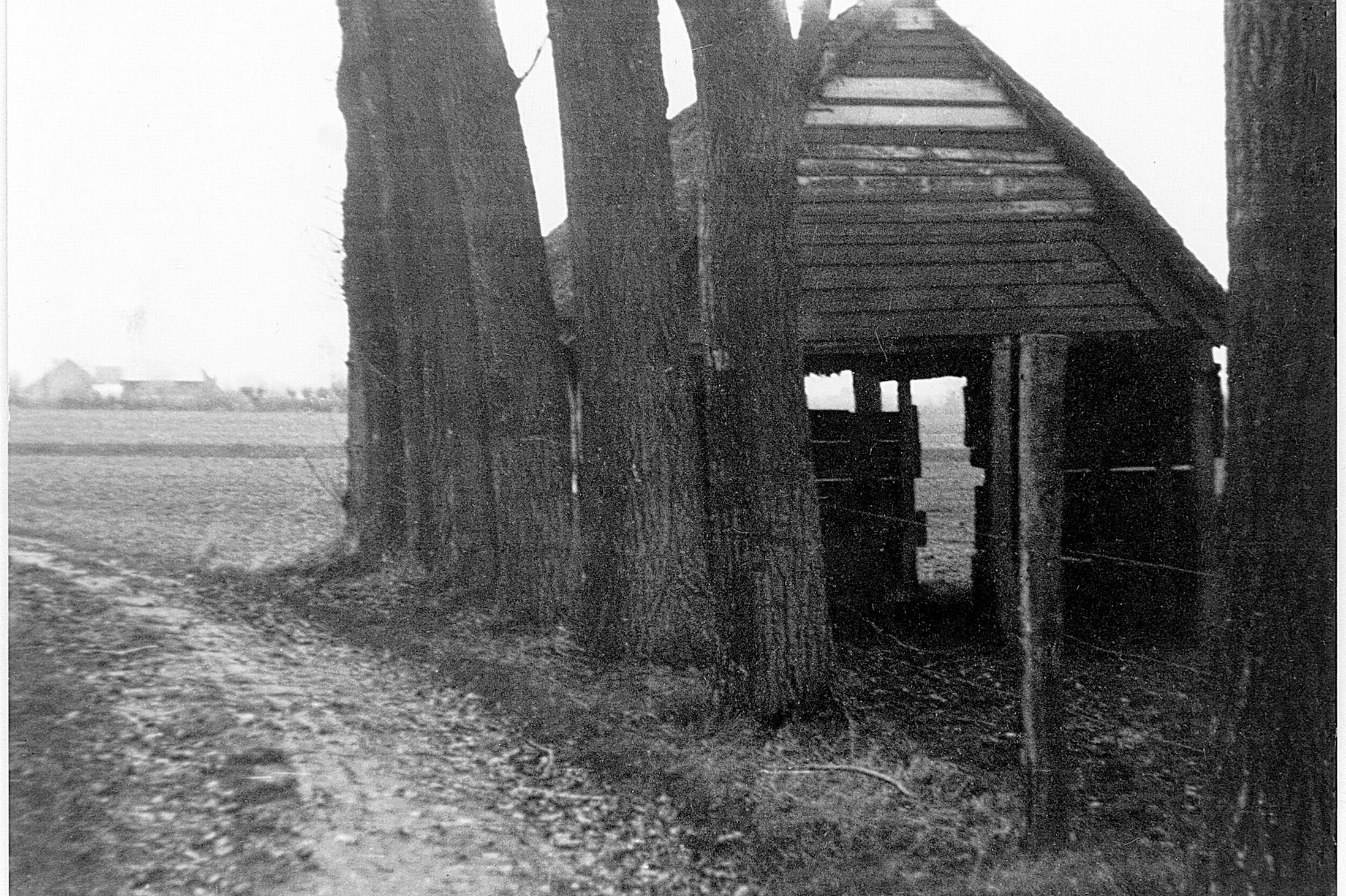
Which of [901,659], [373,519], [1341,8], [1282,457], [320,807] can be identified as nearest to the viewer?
[1282,457]

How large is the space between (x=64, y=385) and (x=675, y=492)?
9.06 feet

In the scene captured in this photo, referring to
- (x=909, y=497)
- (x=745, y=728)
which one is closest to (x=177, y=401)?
(x=745, y=728)

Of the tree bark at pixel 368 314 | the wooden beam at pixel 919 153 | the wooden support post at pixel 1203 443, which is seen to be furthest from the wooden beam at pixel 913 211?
the tree bark at pixel 368 314

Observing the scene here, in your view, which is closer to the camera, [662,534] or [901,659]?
[662,534]

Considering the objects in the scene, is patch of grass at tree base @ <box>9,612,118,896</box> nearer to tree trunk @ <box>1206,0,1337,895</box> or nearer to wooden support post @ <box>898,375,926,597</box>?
tree trunk @ <box>1206,0,1337,895</box>

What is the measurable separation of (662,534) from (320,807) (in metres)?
2.24

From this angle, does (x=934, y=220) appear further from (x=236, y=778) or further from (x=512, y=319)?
(x=236, y=778)

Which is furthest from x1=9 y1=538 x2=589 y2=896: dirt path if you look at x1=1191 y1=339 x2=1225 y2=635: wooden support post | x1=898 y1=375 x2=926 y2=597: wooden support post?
x1=1191 y1=339 x2=1225 y2=635: wooden support post

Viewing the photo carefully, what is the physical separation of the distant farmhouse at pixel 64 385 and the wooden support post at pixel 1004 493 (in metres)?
4.84

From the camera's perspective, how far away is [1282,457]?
318cm

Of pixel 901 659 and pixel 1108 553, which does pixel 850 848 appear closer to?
pixel 901 659

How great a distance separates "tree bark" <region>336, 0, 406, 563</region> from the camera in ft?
20.8

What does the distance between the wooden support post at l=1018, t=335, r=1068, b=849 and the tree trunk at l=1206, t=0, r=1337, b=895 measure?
1.83 feet

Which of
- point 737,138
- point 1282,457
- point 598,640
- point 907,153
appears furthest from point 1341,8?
point 598,640
